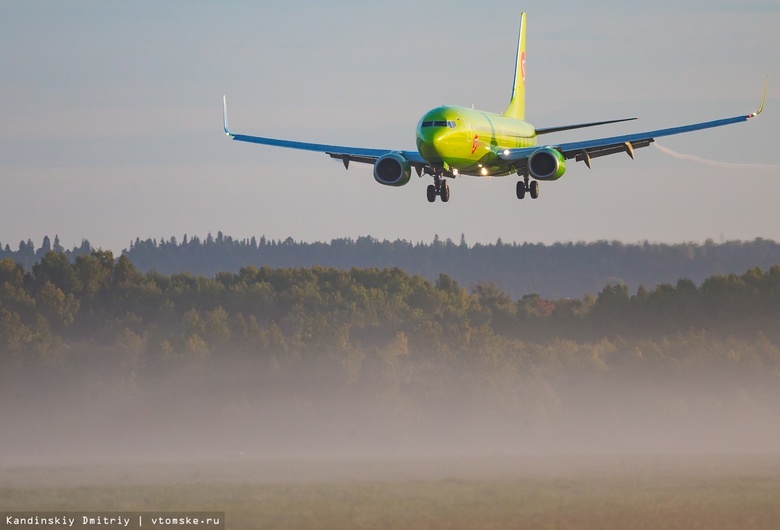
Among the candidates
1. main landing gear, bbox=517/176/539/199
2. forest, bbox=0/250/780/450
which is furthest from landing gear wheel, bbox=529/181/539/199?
forest, bbox=0/250/780/450

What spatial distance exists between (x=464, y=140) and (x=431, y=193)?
10.6 ft

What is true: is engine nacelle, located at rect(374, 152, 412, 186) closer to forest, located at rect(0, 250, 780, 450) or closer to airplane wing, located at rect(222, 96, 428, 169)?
airplane wing, located at rect(222, 96, 428, 169)

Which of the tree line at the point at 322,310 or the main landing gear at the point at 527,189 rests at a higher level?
the tree line at the point at 322,310

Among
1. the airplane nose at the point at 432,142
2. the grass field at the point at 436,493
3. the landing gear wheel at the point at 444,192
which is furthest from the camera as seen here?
the grass field at the point at 436,493

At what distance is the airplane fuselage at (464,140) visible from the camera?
229ft

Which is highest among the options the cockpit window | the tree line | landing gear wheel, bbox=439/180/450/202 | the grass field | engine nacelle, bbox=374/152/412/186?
the tree line

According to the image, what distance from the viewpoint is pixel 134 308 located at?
183000 millimetres

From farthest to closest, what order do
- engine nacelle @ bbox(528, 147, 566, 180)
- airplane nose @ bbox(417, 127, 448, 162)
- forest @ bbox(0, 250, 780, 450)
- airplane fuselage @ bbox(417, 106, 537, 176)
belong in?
forest @ bbox(0, 250, 780, 450)
engine nacelle @ bbox(528, 147, 566, 180)
airplane fuselage @ bbox(417, 106, 537, 176)
airplane nose @ bbox(417, 127, 448, 162)

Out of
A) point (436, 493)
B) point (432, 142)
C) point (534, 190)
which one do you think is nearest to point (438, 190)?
point (432, 142)

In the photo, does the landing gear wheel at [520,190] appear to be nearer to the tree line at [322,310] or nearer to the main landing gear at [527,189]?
Answer: the main landing gear at [527,189]

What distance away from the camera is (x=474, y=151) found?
72312 mm

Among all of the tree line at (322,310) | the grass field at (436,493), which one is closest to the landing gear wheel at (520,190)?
the grass field at (436,493)

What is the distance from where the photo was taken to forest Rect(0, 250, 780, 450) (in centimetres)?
16088

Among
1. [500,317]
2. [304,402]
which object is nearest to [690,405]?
[500,317]
